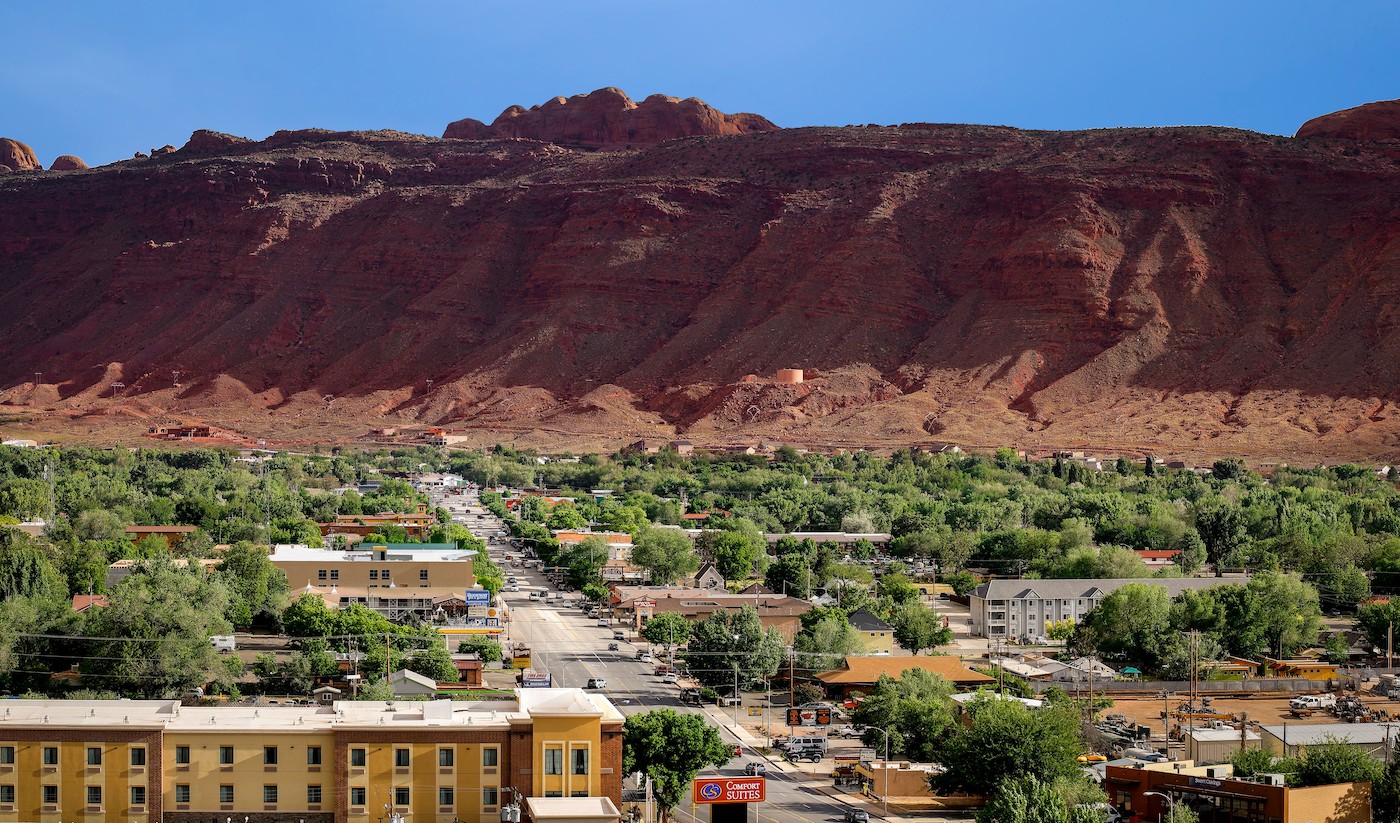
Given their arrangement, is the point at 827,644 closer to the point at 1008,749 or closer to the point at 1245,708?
the point at 1245,708

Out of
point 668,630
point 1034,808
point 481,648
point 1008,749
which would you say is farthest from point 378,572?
point 1034,808

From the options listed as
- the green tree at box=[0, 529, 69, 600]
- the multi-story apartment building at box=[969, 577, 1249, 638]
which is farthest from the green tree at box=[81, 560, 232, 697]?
the multi-story apartment building at box=[969, 577, 1249, 638]

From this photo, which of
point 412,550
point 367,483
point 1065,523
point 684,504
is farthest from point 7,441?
point 1065,523

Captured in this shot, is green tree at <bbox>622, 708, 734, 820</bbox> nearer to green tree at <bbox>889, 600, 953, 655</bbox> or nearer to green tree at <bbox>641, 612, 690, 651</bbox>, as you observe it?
green tree at <bbox>641, 612, 690, 651</bbox>

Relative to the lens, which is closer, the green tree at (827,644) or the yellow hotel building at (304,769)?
the yellow hotel building at (304,769)

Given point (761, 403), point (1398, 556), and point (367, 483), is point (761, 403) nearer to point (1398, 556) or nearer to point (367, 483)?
point (367, 483)

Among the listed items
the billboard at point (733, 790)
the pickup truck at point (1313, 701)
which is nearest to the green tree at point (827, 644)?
the pickup truck at point (1313, 701)

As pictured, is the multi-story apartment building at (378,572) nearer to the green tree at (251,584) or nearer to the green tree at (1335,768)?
the green tree at (251,584)
